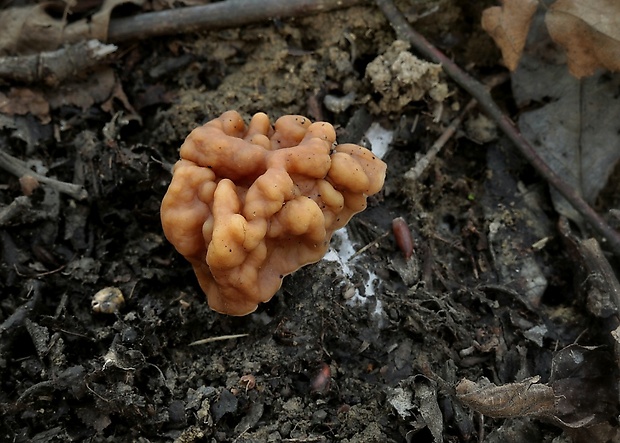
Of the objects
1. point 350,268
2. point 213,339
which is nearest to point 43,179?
point 213,339

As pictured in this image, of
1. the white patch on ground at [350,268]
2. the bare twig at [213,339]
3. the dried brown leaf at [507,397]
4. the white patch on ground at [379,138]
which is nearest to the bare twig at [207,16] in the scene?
the white patch on ground at [379,138]

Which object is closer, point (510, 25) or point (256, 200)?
point (256, 200)

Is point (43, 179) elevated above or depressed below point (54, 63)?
below

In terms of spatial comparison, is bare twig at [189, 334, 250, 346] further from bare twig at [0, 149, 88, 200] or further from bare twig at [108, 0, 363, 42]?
bare twig at [108, 0, 363, 42]

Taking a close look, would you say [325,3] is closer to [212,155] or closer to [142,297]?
[212,155]

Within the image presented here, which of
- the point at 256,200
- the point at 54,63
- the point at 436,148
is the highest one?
the point at 256,200

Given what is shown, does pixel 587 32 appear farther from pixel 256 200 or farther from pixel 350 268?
pixel 256 200
